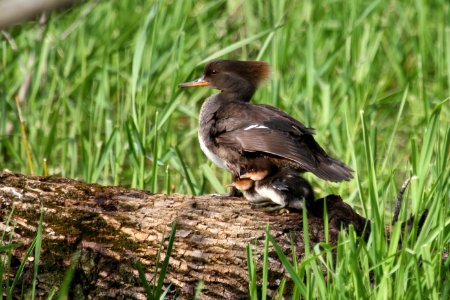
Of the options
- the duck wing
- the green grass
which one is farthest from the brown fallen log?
the green grass

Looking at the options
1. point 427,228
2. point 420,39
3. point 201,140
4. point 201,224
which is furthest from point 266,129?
point 420,39

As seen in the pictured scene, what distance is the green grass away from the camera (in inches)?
199

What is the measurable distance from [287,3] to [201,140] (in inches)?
133

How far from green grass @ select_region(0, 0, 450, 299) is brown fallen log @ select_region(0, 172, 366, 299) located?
82 centimetres

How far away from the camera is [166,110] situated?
5.00 metres

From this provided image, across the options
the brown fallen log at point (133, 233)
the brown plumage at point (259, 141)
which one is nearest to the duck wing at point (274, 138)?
the brown plumage at point (259, 141)

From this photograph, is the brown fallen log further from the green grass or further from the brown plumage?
the green grass

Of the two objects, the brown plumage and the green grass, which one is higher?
the green grass

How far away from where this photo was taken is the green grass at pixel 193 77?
16.6 ft

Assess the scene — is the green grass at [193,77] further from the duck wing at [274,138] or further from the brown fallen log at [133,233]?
the brown fallen log at [133,233]

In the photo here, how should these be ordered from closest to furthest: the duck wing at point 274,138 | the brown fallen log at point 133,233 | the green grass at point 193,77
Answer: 1. the brown fallen log at point 133,233
2. the duck wing at point 274,138
3. the green grass at point 193,77

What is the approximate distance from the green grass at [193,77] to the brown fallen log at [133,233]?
82cm

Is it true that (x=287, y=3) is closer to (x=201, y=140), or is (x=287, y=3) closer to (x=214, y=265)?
(x=201, y=140)

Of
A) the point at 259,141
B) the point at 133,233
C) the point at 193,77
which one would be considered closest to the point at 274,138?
the point at 259,141
